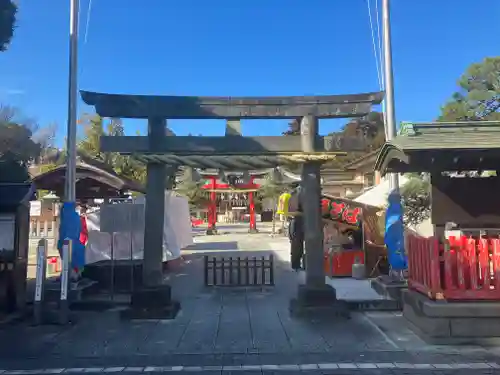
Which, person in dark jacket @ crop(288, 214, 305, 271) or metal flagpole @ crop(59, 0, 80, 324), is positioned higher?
metal flagpole @ crop(59, 0, 80, 324)

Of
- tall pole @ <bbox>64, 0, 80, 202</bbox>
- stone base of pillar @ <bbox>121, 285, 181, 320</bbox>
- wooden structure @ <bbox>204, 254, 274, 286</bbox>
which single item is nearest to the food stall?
wooden structure @ <bbox>204, 254, 274, 286</bbox>

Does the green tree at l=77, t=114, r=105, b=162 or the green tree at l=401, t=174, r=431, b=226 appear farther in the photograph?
the green tree at l=77, t=114, r=105, b=162

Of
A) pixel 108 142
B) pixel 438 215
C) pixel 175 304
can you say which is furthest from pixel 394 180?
pixel 108 142

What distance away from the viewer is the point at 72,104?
991cm

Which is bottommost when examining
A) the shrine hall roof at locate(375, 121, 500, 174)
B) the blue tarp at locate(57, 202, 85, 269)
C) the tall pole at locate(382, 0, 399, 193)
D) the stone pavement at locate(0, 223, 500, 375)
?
the stone pavement at locate(0, 223, 500, 375)

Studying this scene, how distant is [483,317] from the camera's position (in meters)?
6.67

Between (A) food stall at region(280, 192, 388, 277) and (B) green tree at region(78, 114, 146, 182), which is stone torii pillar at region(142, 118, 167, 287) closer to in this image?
(A) food stall at region(280, 192, 388, 277)

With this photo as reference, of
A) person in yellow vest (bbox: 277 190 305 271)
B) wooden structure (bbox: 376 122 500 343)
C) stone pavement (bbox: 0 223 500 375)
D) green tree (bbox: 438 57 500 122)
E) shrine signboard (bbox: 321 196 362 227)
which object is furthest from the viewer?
green tree (bbox: 438 57 500 122)

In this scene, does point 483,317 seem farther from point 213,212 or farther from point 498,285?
point 213,212

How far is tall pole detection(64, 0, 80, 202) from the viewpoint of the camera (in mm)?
9578

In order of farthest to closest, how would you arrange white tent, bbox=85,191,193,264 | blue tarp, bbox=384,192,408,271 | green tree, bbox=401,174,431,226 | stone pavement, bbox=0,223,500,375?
white tent, bbox=85,191,193,264, green tree, bbox=401,174,431,226, blue tarp, bbox=384,192,408,271, stone pavement, bbox=0,223,500,375

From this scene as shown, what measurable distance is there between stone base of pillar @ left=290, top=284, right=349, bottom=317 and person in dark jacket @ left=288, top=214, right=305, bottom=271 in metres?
5.44

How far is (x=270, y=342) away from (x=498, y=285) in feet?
12.2

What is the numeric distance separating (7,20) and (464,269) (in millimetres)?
10480
